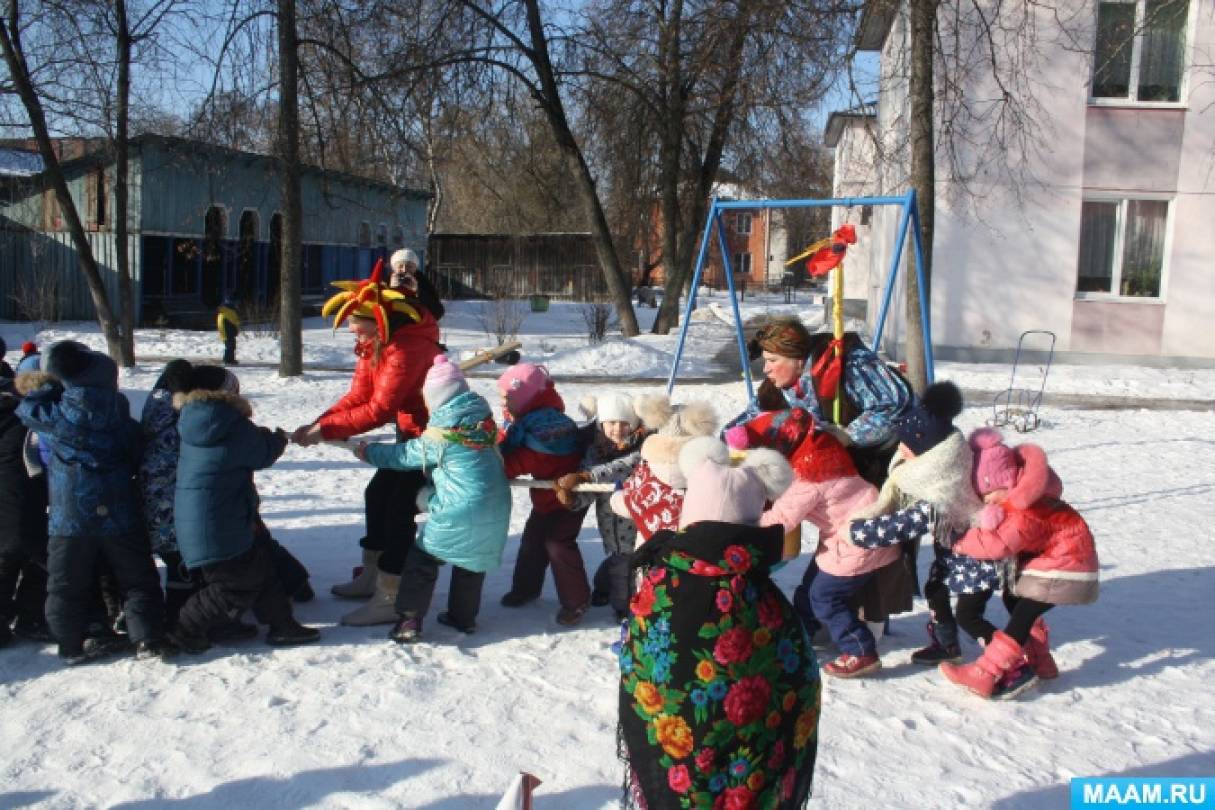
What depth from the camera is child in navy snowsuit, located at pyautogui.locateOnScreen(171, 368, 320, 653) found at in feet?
13.8

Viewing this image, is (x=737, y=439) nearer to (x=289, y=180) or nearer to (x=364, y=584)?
(x=364, y=584)

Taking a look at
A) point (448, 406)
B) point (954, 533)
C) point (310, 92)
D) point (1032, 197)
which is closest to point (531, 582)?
point (448, 406)

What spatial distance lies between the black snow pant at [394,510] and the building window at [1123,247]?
45.0 ft

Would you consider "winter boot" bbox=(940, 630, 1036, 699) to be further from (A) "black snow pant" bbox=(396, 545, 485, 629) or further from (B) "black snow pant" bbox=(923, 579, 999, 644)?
(A) "black snow pant" bbox=(396, 545, 485, 629)

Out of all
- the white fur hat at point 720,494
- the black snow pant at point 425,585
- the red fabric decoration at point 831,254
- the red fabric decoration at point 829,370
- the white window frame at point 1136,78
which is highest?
the white window frame at point 1136,78

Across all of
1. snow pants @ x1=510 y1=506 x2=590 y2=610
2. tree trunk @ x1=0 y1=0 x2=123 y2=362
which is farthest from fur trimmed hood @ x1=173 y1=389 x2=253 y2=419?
tree trunk @ x1=0 y1=0 x2=123 y2=362

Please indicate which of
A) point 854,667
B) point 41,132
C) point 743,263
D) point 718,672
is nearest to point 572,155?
point 41,132

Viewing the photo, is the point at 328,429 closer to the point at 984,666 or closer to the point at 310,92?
the point at 984,666

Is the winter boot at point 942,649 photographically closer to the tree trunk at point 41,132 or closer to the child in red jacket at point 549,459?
the child in red jacket at point 549,459

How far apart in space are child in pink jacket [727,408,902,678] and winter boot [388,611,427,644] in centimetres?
163

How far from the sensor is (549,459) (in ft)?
16.1

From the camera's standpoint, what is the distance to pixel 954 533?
13.6ft

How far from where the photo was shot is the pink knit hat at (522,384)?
4793mm

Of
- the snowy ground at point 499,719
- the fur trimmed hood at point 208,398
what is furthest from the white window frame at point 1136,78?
the fur trimmed hood at point 208,398
